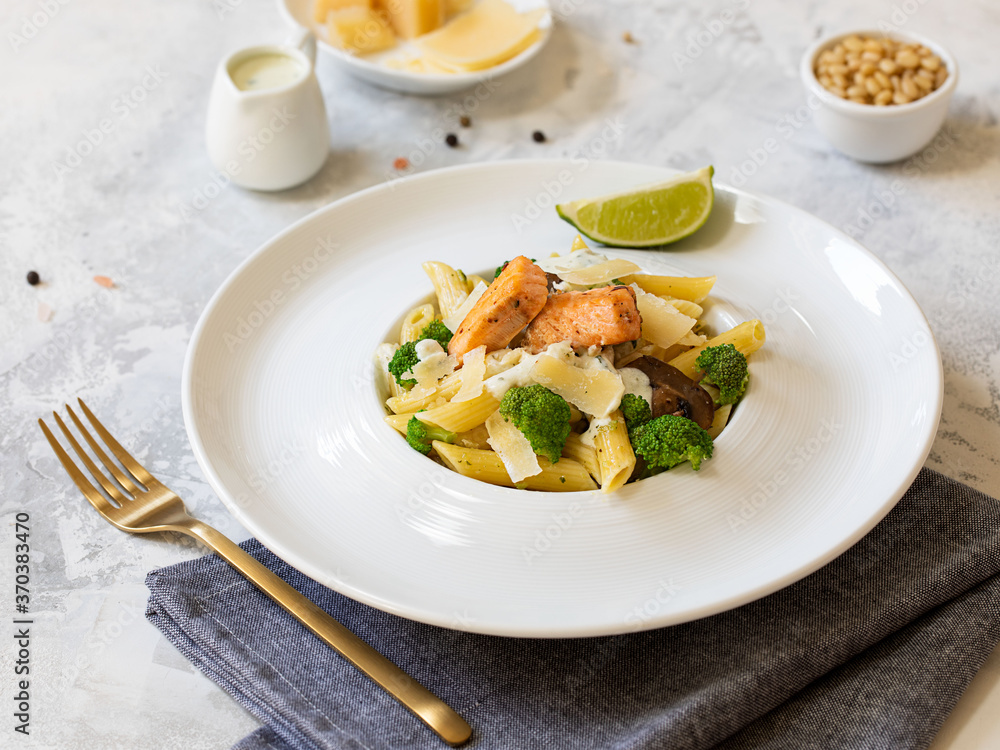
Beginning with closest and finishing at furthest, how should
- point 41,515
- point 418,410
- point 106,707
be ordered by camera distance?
point 106,707 < point 418,410 < point 41,515

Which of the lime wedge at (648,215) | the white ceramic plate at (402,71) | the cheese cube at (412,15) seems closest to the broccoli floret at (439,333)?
the lime wedge at (648,215)

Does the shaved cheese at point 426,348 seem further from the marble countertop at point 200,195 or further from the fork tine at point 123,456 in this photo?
the fork tine at point 123,456

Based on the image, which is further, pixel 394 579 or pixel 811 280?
pixel 811 280

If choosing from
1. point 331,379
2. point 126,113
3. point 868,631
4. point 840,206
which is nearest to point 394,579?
point 331,379

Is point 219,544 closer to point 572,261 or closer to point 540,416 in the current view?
point 540,416

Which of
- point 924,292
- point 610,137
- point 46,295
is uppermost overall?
point 46,295

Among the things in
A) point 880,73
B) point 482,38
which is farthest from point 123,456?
point 880,73

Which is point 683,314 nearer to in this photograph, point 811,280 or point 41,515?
point 811,280
